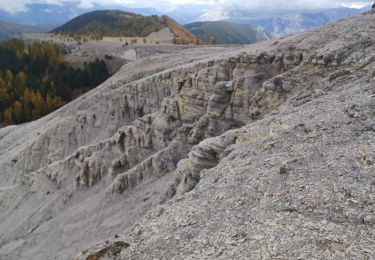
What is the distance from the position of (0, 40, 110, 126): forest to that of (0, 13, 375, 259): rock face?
2514cm

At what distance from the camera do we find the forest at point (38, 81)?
96188mm

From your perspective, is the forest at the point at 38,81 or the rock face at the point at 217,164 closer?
the rock face at the point at 217,164

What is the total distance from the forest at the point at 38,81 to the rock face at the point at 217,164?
2514cm

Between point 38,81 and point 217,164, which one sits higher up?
point 38,81

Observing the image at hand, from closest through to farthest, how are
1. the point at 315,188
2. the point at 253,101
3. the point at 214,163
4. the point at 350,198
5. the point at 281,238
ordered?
the point at 281,238
the point at 350,198
the point at 315,188
the point at 214,163
the point at 253,101

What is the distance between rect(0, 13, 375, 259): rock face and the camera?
49.6 feet

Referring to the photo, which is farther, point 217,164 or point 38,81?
point 38,81

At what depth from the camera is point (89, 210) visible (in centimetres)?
4047

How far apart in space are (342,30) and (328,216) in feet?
92.4

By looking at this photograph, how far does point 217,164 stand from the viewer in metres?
24.6

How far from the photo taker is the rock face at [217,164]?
15.1 meters

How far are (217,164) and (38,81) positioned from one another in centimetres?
9756

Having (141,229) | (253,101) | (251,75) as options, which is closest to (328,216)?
(141,229)

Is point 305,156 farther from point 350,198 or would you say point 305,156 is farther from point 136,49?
point 136,49
